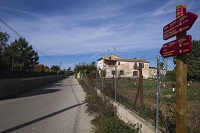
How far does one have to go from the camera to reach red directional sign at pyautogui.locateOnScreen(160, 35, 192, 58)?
2.75 m

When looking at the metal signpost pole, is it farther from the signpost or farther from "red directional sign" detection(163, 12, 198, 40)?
"red directional sign" detection(163, 12, 198, 40)

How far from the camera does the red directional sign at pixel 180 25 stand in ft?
8.93

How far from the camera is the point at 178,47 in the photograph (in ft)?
9.82

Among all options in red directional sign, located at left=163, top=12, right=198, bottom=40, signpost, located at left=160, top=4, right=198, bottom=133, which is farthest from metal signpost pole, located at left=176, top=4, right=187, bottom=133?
red directional sign, located at left=163, top=12, right=198, bottom=40

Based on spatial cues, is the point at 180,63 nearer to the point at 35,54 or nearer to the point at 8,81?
the point at 8,81

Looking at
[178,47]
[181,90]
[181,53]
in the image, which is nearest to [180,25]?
[178,47]

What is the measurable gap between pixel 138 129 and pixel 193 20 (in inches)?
120

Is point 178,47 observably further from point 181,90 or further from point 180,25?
point 181,90

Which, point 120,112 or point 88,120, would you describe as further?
point 88,120

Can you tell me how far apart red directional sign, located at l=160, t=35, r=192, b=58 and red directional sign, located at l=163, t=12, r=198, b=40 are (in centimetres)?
14

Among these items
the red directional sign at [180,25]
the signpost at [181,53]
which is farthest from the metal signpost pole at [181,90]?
the red directional sign at [180,25]

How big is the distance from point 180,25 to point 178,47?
1.12 feet

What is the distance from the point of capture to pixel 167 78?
14.7ft

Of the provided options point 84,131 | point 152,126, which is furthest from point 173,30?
point 84,131
